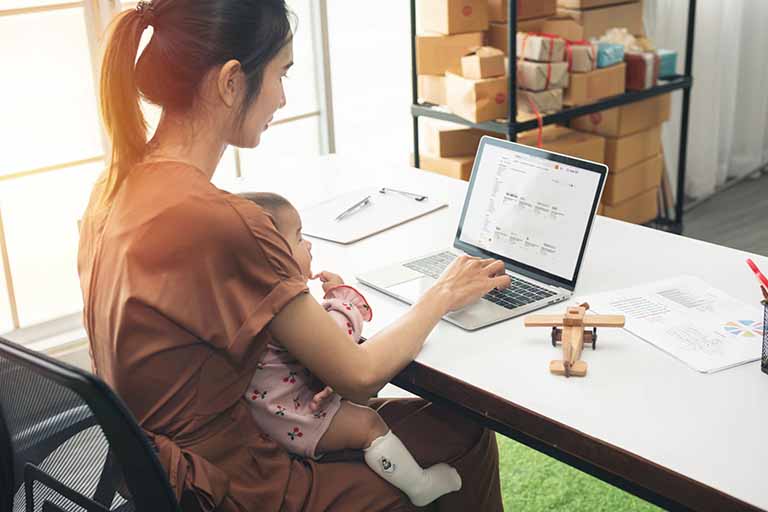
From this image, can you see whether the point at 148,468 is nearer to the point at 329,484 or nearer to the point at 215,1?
the point at 329,484

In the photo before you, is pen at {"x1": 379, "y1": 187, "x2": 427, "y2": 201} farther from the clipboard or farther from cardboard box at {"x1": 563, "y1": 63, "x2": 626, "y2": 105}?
cardboard box at {"x1": 563, "y1": 63, "x2": 626, "y2": 105}

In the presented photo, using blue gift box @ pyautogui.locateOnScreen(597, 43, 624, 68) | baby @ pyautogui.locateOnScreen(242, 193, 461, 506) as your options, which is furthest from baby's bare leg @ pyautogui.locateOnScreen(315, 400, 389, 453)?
blue gift box @ pyautogui.locateOnScreen(597, 43, 624, 68)

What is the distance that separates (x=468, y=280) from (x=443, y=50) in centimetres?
166

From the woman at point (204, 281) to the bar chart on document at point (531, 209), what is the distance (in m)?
0.37

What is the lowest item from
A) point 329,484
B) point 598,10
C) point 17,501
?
point 329,484

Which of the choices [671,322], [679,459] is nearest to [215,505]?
[679,459]

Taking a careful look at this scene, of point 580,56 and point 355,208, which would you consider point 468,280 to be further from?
point 580,56

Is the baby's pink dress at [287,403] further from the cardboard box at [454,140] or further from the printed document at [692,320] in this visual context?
the cardboard box at [454,140]

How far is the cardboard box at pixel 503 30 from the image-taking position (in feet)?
10.4

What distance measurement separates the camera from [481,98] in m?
3.01

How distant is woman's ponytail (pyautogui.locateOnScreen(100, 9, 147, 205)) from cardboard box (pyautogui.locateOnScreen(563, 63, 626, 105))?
204cm

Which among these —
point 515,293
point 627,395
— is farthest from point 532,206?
point 627,395

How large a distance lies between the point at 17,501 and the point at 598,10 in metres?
2.79

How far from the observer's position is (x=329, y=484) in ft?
4.67
